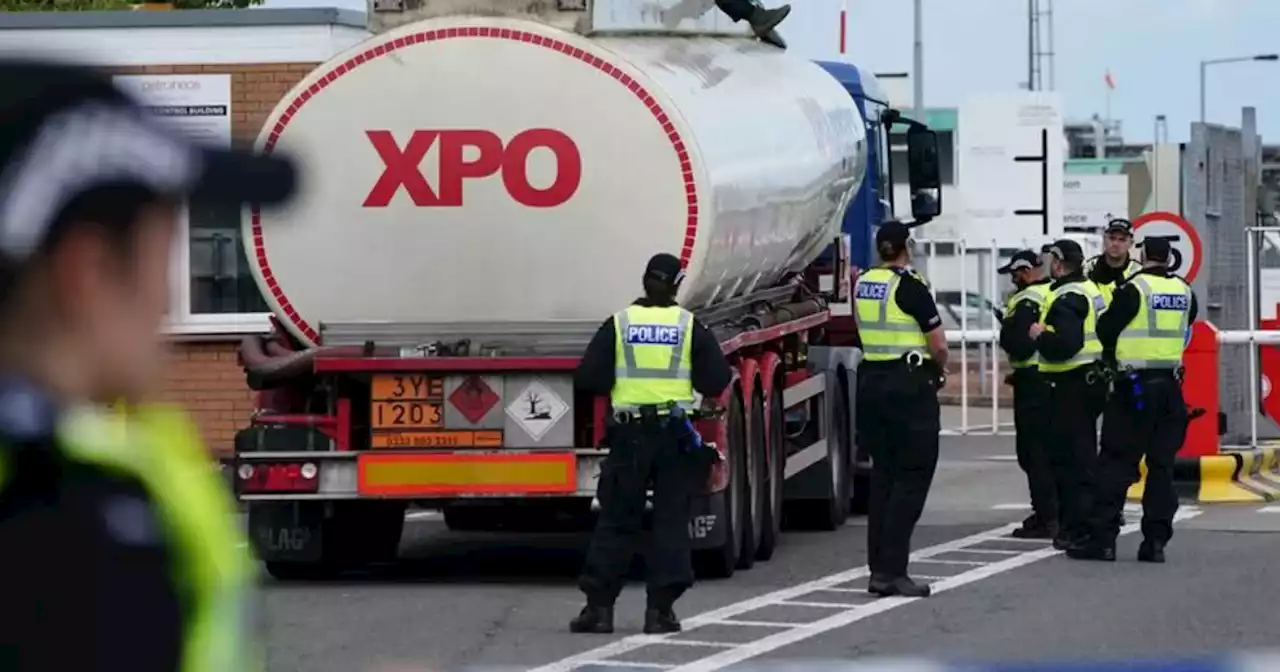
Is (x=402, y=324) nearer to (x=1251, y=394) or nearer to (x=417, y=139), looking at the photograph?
(x=417, y=139)

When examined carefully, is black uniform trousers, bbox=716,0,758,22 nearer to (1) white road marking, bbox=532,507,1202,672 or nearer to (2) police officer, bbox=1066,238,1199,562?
(2) police officer, bbox=1066,238,1199,562

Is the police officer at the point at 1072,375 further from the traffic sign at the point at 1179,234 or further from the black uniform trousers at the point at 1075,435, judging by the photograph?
the traffic sign at the point at 1179,234

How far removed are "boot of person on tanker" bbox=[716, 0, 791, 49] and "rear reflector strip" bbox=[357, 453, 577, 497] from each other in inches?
150

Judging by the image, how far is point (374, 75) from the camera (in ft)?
44.1

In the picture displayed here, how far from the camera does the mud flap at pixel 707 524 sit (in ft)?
45.6

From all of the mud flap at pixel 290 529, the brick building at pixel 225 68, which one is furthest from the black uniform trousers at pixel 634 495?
the brick building at pixel 225 68

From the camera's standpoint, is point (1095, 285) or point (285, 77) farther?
point (285, 77)

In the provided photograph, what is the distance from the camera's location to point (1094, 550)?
615 inches

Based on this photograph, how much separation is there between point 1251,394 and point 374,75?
1159cm

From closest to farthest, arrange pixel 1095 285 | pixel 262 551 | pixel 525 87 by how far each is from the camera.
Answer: pixel 525 87, pixel 262 551, pixel 1095 285

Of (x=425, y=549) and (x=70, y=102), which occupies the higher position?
(x=70, y=102)

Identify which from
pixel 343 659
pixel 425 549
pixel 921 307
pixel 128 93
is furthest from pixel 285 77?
pixel 128 93

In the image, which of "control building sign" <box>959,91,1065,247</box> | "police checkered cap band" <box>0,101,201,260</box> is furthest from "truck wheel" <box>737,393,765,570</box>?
"control building sign" <box>959,91,1065,247</box>

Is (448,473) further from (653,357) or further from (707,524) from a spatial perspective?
(653,357)
